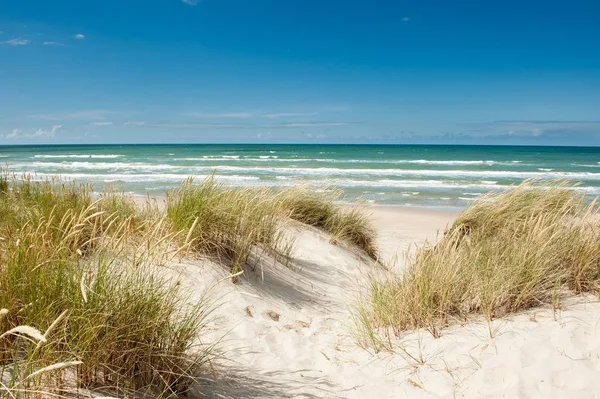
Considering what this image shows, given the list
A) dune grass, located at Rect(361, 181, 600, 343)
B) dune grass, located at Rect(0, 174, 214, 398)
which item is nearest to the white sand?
dune grass, located at Rect(361, 181, 600, 343)

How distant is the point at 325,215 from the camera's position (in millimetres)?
9148

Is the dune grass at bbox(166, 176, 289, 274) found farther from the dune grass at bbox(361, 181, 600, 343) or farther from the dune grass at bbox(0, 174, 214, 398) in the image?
the dune grass at bbox(0, 174, 214, 398)

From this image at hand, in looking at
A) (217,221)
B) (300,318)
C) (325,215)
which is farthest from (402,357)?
(325,215)

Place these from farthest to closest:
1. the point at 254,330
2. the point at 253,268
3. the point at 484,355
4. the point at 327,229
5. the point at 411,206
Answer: the point at 411,206 → the point at 327,229 → the point at 253,268 → the point at 254,330 → the point at 484,355

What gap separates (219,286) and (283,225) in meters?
2.47

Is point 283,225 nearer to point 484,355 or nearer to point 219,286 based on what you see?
point 219,286

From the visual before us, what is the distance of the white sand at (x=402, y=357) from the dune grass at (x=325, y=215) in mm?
3554

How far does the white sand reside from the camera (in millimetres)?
3486

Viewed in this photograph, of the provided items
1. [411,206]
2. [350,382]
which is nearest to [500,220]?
[350,382]

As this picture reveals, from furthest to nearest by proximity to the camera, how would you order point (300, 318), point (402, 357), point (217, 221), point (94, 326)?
point (217, 221) < point (300, 318) < point (402, 357) < point (94, 326)

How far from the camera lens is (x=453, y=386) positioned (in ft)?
11.7

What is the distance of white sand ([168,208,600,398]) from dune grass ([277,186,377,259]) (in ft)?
11.7

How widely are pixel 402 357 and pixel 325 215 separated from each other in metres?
5.28

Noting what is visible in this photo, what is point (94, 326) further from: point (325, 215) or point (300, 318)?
point (325, 215)
